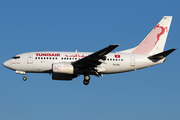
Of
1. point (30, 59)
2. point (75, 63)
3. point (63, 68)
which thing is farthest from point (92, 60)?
point (30, 59)

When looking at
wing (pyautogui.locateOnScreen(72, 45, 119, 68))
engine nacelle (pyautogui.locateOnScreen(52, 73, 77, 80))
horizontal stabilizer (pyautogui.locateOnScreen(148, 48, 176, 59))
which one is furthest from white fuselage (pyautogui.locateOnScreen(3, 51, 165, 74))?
engine nacelle (pyautogui.locateOnScreen(52, 73, 77, 80))

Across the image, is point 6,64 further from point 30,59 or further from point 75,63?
point 75,63

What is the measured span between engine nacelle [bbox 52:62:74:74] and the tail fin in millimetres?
9674

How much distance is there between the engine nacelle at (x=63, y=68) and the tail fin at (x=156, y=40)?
9.67 m

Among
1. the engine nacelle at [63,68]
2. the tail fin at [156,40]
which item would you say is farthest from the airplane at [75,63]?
the tail fin at [156,40]

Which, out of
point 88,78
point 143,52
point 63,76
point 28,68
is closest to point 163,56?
point 143,52

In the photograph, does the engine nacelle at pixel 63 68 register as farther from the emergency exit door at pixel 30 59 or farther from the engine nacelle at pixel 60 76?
the emergency exit door at pixel 30 59

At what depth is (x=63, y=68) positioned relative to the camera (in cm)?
3981

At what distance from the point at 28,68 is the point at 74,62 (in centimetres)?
601

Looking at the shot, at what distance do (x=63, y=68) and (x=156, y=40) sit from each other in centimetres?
1377

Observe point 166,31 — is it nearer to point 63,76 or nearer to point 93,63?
point 93,63

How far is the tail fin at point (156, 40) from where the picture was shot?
4453 centimetres

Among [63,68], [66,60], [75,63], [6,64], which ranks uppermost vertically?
[66,60]

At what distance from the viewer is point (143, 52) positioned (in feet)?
145
